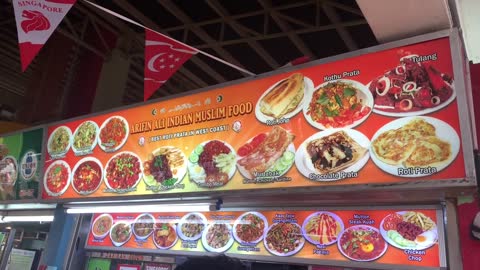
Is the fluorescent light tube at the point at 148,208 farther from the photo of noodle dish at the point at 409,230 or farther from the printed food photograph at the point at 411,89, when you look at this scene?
the printed food photograph at the point at 411,89

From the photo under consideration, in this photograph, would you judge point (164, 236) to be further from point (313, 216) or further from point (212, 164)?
point (313, 216)

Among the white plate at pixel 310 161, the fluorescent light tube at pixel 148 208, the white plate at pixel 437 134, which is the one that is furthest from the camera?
the fluorescent light tube at pixel 148 208

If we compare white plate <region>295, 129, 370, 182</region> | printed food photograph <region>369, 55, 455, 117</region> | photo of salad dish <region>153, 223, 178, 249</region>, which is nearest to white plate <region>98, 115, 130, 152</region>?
photo of salad dish <region>153, 223, 178, 249</region>

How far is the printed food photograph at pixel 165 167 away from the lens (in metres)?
3.52

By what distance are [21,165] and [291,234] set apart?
3.51 meters

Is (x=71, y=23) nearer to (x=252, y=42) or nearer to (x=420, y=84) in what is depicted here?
(x=252, y=42)

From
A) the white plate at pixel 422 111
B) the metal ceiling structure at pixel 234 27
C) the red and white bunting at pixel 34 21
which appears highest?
the metal ceiling structure at pixel 234 27

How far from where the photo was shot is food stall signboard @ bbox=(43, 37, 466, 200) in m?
2.43

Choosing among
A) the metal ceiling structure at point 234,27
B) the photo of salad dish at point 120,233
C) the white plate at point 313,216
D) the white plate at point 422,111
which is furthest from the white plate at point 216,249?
the metal ceiling structure at point 234,27

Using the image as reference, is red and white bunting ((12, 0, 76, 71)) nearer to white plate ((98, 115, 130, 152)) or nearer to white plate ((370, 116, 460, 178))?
white plate ((98, 115, 130, 152))

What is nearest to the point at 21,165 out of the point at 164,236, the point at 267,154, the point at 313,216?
the point at 164,236

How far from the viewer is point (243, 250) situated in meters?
3.44

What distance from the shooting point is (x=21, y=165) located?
193 inches

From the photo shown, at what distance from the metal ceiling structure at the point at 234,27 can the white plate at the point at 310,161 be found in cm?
614
